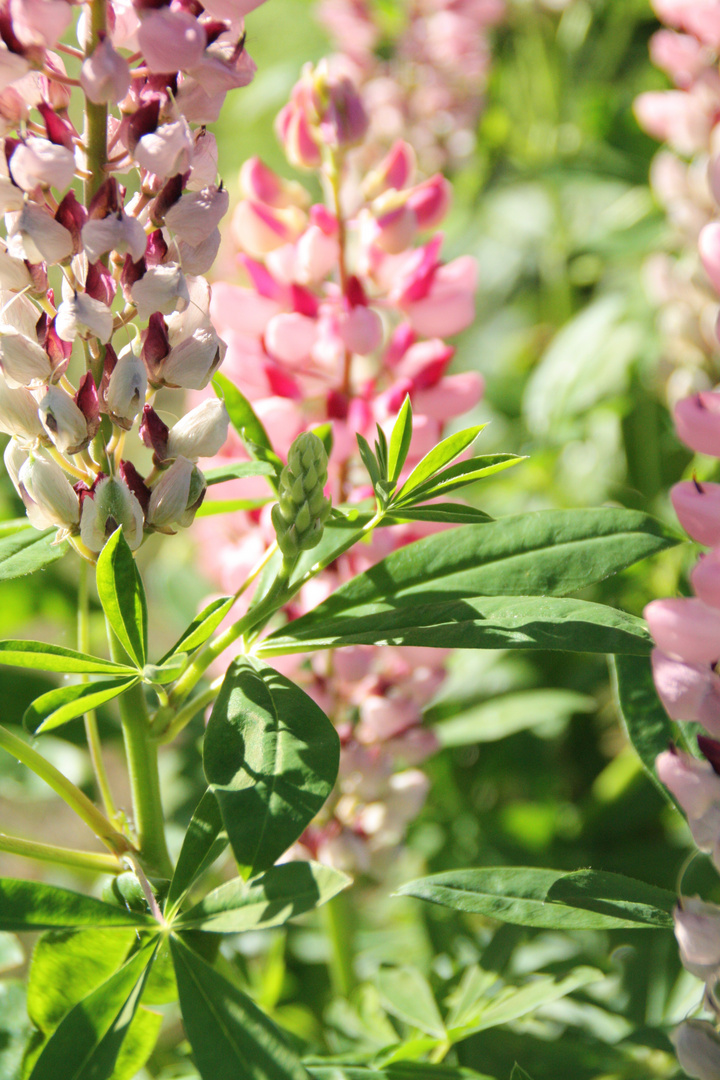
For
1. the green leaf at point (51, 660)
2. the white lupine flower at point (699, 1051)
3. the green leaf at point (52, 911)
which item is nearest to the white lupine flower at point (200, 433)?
the green leaf at point (51, 660)

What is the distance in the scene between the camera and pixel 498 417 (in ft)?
5.26

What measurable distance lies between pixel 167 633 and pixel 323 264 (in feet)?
3.97

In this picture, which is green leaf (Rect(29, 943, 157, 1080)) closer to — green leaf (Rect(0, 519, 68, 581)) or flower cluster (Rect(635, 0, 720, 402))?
green leaf (Rect(0, 519, 68, 581))

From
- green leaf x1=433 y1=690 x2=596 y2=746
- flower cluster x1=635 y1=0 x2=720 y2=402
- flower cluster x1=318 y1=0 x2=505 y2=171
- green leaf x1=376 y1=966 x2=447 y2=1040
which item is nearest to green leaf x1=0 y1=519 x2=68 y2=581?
green leaf x1=376 y1=966 x2=447 y2=1040

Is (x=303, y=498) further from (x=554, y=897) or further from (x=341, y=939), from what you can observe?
(x=341, y=939)

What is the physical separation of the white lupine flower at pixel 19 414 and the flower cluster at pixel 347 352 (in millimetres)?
249

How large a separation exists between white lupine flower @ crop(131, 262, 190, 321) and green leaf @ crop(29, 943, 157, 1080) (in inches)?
11.6

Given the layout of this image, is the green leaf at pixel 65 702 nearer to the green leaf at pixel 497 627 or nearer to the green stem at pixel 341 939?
the green leaf at pixel 497 627

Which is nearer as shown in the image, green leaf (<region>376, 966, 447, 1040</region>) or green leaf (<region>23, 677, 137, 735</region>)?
green leaf (<region>23, 677, 137, 735</region>)

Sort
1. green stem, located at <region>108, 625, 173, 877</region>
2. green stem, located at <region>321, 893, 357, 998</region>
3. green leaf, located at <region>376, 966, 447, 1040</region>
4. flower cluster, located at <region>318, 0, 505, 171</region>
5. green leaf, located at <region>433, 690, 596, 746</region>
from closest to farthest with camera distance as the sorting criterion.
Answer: green stem, located at <region>108, 625, 173, 877</region>
green leaf, located at <region>376, 966, 447, 1040</region>
green stem, located at <region>321, 893, 357, 998</region>
green leaf, located at <region>433, 690, 596, 746</region>
flower cluster, located at <region>318, 0, 505, 171</region>

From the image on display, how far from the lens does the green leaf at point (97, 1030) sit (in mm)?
427

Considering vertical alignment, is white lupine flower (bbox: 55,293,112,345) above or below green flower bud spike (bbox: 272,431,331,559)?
above

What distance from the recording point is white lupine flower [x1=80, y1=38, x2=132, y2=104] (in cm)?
39

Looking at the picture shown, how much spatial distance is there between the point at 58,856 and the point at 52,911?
0.10ft
